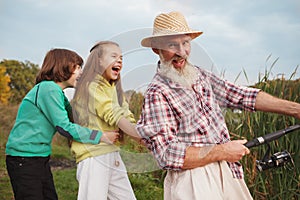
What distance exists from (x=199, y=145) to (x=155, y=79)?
367 mm

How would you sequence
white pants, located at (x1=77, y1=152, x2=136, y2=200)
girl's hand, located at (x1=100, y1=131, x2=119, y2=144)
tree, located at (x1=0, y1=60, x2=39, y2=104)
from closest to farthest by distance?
girl's hand, located at (x1=100, y1=131, x2=119, y2=144) < white pants, located at (x1=77, y1=152, x2=136, y2=200) < tree, located at (x1=0, y1=60, x2=39, y2=104)

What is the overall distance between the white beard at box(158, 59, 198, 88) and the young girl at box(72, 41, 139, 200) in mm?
224

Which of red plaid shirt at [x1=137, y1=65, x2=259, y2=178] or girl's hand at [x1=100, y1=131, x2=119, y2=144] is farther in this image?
girl's hand at [x1=100, y1=131, x2=119, y2=144]

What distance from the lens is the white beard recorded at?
2.15 meters

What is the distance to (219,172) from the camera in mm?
2168

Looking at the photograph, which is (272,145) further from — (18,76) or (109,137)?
(18,76)

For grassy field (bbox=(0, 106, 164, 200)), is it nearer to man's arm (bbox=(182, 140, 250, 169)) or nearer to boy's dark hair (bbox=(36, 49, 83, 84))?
boy's dark hair (bbox=(36, 49, 83, 84))

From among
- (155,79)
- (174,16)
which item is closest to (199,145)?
(155,79)

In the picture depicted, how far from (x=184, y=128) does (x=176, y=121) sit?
48 mm

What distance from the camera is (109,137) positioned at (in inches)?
109

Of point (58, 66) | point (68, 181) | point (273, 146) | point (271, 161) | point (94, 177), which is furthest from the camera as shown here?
point (68, 181)

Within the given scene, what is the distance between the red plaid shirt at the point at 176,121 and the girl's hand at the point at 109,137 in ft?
1.74

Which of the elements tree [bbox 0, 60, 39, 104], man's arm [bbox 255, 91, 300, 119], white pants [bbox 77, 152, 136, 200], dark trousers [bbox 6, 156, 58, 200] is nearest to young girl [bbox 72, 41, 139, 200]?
white pants [bbox 77, 152, 136, 200]

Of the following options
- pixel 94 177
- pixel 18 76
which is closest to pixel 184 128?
pixel 94 177
